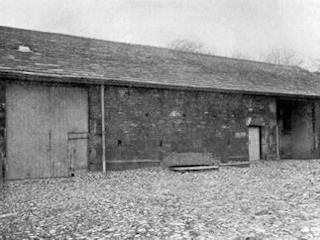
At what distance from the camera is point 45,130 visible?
1206 centimetres

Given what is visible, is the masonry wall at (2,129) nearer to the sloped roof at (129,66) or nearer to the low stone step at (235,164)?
the sloped roof at (129,66)

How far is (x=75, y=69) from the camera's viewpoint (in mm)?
12883

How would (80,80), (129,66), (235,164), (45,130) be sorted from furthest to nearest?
(235,164) → (129,66) → (80,80) → (45,130)

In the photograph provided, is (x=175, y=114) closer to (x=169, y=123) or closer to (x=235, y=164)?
(x=169, y=123)

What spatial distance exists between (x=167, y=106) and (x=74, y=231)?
31.1 ft

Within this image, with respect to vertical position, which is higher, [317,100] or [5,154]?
[317,100]

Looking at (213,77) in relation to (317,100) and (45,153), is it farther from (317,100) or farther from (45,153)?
(45,153)

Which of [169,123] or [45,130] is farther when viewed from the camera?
[169,123]

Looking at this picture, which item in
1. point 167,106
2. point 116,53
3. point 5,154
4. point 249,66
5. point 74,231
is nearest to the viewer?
point 74,231

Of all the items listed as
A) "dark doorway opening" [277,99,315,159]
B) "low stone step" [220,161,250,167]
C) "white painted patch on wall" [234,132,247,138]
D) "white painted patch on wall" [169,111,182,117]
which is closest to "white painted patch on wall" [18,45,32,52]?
"white painted patch on wall" [169,111,182,117]

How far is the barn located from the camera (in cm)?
1184

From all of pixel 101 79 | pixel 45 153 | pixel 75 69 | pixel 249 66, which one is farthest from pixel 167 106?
pixel 249 66

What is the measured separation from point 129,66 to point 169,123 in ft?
10.0

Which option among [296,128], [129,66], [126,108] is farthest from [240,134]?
[129,66]
